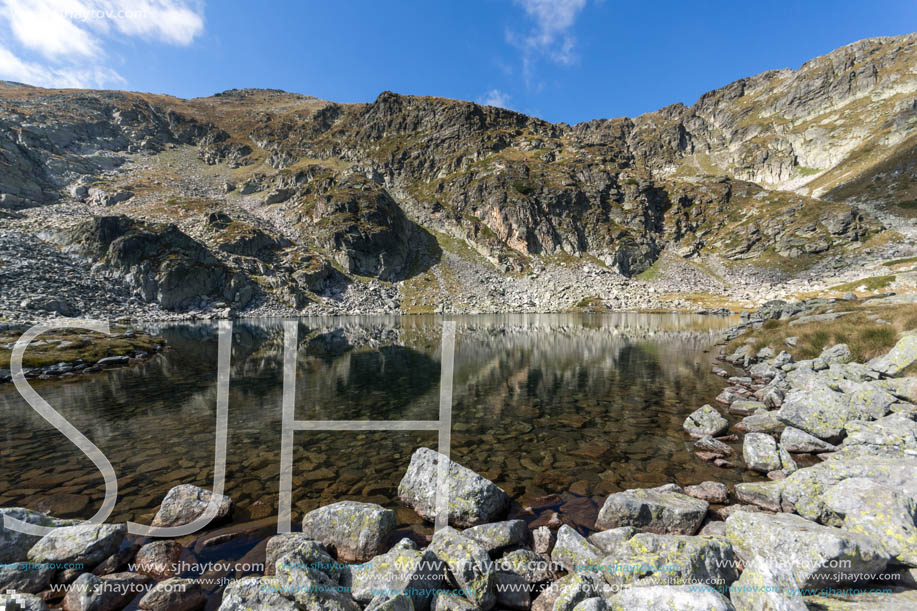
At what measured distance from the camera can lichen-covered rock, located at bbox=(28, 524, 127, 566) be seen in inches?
262

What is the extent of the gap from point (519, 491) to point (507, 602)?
4.58 m

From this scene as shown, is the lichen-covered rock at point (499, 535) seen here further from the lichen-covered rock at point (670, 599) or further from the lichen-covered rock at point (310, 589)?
the lichen-covered rock at point (310, 589)

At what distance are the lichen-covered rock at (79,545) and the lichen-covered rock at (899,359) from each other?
28.8m

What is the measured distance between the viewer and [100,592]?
600cm

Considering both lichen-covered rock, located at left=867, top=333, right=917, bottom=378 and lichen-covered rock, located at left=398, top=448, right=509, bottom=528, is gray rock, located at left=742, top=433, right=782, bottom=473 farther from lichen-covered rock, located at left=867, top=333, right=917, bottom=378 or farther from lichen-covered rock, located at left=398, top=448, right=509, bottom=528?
lichen-covered rock, located at left=867, top=333, right=917, bottom=378

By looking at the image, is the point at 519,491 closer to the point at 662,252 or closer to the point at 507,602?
the point at 507,602

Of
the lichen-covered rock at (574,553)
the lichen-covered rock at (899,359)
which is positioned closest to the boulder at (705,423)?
the lichen-covered rock at (899,359)

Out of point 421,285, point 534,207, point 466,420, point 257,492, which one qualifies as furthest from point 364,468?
point 534,207

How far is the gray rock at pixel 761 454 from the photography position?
11125 mm

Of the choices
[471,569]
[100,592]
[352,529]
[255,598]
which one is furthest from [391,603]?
[100,592]

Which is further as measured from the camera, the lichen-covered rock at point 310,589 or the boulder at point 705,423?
the boulder at point 705,423

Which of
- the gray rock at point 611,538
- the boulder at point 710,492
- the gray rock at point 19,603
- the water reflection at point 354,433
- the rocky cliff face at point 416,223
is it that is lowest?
the water reflection at point 354,433

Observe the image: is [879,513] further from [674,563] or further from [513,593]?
[513,593]

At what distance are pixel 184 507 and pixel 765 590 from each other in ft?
38.7
